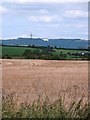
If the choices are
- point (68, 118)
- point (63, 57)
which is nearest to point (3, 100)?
point (68, 118)

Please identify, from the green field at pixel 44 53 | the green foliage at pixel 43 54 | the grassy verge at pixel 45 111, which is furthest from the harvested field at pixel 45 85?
the green field at pixel 44 53

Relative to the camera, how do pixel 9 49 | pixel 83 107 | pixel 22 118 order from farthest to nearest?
pixel 9 49 < pixel 83 107 < pixel 22 118

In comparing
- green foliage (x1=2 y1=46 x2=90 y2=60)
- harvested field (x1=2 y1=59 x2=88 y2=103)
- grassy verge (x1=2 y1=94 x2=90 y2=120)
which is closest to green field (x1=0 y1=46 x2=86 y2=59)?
green foliage (x1=2 y1=46 x2=90 y2=60)

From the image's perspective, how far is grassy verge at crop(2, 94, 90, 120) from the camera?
7.22 meters

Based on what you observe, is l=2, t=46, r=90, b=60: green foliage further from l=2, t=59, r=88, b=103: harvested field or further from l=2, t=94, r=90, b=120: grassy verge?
l=2, t=94, r=90, b=120: grassy verge

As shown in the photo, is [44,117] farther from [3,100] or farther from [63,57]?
[63,57]

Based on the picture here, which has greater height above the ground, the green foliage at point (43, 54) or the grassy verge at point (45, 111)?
the green foliage at point (43, 54)

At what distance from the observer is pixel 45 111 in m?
7.29

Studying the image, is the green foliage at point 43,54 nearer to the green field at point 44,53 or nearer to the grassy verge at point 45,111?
the green field at point 44,53

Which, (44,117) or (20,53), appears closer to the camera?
(44,117)

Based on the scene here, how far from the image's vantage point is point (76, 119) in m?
7.24

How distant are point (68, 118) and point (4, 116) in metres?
1.04

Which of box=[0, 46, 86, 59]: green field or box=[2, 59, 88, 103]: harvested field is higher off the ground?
box=[0, 46, 86, 59]: green field

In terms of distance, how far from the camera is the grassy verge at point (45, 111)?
7.22 m
